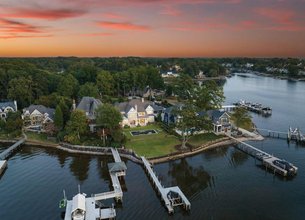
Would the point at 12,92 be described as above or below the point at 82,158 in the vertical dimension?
above

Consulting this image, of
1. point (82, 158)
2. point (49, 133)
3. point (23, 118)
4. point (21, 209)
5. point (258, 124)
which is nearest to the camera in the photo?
point (21, 209)

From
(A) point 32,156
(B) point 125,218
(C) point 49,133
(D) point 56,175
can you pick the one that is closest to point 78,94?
(C) point 49,133

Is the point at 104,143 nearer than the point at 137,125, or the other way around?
the point at 104,143

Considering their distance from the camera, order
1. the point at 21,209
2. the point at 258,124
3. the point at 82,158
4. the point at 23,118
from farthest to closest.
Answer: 1. the point at 258,124
2. the point at 23,118
3. the point at 82,158
4. the point at 21,209

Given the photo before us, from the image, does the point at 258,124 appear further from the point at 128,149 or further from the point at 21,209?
the point at 21,209

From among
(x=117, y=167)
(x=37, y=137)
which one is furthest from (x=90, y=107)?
(x=117, y=167)

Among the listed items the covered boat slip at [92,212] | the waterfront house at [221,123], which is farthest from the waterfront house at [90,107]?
the covered boat slip at [92,212]
